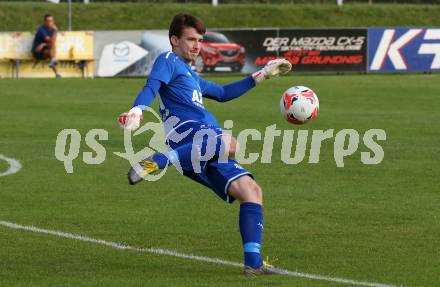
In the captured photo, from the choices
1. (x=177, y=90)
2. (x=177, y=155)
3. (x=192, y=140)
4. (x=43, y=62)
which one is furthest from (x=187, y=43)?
(x=43, y=62)

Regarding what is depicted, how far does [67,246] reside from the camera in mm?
9617

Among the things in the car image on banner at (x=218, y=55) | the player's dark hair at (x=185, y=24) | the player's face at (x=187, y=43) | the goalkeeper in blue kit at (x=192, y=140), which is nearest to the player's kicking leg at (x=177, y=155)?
the goalkeeper in blue kit at (x=192, y=140)

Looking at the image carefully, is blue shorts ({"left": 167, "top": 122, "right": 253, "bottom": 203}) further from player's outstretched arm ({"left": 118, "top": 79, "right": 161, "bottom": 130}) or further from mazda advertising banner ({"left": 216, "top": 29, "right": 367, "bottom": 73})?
mazda advertising banner ({"left": 216, "top": 29, "right": 367, "bottom": 73})

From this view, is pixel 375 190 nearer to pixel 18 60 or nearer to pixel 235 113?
pixel 235 113

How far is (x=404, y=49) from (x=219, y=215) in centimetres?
2587

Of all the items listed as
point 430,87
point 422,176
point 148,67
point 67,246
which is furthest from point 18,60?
point 67,246

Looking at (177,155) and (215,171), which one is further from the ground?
(177,155)

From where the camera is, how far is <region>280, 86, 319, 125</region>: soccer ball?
983cm

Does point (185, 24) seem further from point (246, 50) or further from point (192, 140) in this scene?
point (246, 50)

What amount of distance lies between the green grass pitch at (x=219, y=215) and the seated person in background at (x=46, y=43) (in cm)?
1247

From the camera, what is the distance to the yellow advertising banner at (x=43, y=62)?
33.8 metres

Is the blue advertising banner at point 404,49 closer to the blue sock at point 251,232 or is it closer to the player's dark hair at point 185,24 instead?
the player's dark hair at point 185,24

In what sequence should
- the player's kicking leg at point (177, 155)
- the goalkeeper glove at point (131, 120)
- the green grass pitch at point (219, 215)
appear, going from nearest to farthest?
the goalkeeper glove at point (131, 120) → the player's kicking leg at point (177, 155) → the green grass pitch at point (219, 215)

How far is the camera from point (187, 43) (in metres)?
8.66
